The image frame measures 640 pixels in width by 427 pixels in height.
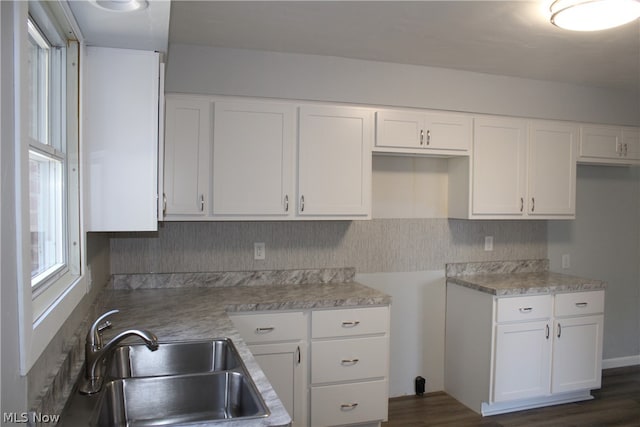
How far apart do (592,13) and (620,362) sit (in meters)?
3.48

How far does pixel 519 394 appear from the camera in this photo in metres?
3.33

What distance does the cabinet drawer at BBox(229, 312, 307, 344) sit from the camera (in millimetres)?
2711

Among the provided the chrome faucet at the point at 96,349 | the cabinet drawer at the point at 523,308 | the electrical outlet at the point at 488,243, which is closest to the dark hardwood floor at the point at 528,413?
the cabinet drawer at the point at 523,308

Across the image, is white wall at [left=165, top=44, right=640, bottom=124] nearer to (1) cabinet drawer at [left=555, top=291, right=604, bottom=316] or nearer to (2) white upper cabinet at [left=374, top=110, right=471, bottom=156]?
(2) white upper cabinet at [left=374, top=110, right=471, bottom=156]

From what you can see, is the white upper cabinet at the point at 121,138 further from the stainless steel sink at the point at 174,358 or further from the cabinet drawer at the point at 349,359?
the cabinet drawer at the point at 349,359

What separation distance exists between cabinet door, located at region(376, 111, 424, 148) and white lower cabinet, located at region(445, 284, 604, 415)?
118cm

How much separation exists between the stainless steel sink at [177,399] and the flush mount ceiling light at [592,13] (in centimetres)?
209

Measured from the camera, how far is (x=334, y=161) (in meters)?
3.08

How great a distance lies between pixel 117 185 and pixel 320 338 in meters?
1.48

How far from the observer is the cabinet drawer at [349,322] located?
2832 mm

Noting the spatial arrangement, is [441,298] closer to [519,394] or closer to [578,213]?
[519,394]

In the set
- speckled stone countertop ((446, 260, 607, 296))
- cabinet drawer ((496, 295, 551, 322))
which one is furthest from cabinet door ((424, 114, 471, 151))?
cabinet drawer ((496, 295, 551, 322))

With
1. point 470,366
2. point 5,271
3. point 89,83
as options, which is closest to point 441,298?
point 470,366

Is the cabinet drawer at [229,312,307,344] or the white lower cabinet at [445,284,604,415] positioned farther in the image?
the white lower cabinet at [445,284,604,415]
